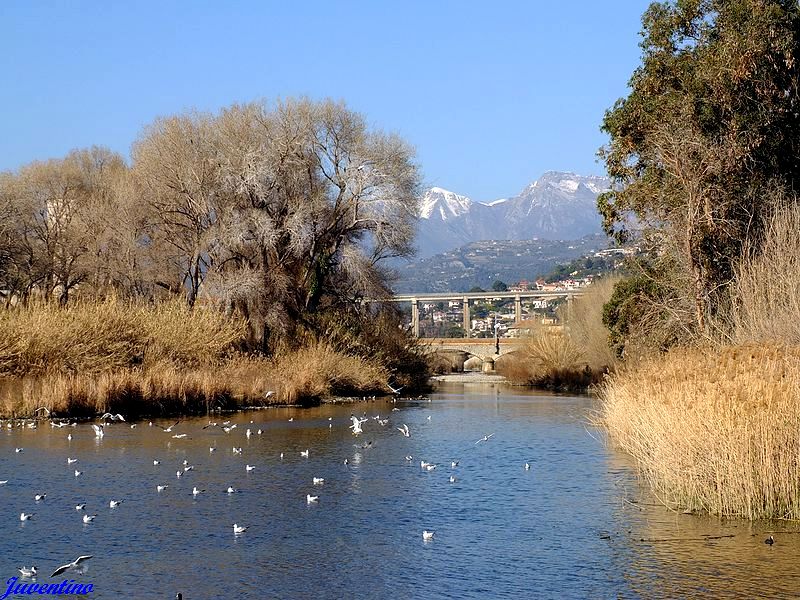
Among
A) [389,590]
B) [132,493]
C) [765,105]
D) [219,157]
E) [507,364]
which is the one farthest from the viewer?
[507,364]

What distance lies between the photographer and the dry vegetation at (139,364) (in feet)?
116

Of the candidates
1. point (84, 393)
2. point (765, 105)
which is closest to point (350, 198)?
point (84, 393)

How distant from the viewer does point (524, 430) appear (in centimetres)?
3325

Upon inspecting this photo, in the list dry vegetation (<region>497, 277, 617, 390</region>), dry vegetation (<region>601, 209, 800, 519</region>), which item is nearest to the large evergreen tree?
dry vegetation (<region>601, 209, 800, 519</region>)

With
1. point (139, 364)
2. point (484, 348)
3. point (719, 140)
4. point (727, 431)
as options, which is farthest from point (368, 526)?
point (484, 348)

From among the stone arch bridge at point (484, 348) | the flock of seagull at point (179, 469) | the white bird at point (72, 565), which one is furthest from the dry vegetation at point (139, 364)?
the stone arch bridge at point (484, 348)

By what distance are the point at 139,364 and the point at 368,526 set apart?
2386 centimetres

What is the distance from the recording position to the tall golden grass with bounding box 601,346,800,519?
16.5m

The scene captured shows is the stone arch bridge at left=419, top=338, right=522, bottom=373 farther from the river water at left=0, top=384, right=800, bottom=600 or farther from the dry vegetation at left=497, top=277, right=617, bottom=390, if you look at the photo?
the river water at left=0, top=384, right=800, bottom=600

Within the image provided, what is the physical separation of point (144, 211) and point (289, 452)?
28204mm

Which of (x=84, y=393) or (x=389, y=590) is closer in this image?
(x=389, y=590)

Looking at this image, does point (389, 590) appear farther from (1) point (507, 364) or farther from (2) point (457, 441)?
(1) point (507, 364)

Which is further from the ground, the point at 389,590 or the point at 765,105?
the point at 765,105
